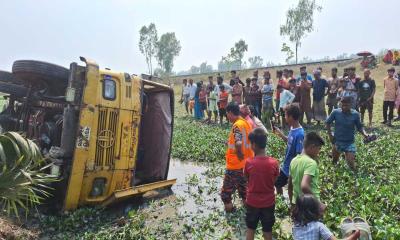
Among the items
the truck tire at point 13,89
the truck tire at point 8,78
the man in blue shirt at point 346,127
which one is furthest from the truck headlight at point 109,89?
the man in blue shirt at point 346,127

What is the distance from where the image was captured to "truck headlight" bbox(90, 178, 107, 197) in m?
7.02

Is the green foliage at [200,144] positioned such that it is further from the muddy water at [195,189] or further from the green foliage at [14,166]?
the green foliage at [14,166]

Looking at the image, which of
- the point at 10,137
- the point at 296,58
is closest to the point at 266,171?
the point at 10,137

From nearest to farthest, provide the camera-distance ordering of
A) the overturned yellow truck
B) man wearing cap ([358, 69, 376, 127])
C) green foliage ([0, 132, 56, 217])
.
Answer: green foliage ([0, 132, 56, 217]) < the overturned yellow truck < man wearing cap ([358, 69, 376, 127])

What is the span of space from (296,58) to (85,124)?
5662cm

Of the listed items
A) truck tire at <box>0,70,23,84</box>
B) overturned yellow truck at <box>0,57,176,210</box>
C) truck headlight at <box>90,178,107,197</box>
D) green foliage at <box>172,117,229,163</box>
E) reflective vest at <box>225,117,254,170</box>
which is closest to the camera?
reflective vest at <box>225,117,254,170</box>

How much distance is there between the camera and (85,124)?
670 centimetres

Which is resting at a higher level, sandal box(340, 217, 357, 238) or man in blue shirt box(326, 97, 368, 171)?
man in blue shirt box(326, 97, 368, 171)

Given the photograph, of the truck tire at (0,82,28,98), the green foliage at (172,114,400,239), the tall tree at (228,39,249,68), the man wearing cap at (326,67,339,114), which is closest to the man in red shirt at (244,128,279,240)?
the green foliage at (172,114,400,239)

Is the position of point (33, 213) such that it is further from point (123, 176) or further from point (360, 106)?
point (360, 106)

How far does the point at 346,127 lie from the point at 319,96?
708 cm

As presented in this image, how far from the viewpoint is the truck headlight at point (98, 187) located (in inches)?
276

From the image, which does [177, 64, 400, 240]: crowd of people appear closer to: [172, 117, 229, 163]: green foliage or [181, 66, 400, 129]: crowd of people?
[181, 66, 400, 129]: crowd of people

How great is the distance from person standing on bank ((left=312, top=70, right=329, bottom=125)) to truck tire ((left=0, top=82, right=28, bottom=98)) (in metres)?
10.2
